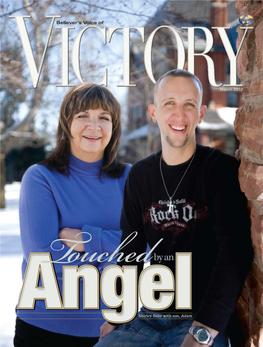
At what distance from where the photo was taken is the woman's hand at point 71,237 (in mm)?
1479

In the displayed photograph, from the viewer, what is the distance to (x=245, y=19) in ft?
3.54

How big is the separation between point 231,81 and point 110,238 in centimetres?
71

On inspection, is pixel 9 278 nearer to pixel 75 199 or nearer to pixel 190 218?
pixel 75 199

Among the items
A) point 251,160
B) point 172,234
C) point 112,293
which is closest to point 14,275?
point 112,293

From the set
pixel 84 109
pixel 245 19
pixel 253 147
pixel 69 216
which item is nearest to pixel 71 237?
pixel 69 216

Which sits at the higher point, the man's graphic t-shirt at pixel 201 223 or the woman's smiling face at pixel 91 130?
the woman's smiling face at pixel 91 130

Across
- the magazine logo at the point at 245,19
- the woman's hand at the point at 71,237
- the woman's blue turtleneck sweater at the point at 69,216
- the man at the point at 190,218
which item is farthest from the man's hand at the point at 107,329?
the magazine logo at the point at 245,19

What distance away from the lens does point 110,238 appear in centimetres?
150

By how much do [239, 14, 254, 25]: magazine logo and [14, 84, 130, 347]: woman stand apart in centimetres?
65

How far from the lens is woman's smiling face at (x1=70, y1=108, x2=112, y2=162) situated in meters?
1.59

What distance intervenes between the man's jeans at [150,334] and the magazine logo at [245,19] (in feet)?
2.77

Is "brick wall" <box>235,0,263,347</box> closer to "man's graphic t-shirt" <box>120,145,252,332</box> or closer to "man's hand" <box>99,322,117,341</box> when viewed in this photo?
"man's graphic t-shirt" <box>120,145,252,332</box>

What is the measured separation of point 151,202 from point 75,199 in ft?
1.65

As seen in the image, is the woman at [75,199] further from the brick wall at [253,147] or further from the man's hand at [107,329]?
the brick wall at [253,147]
